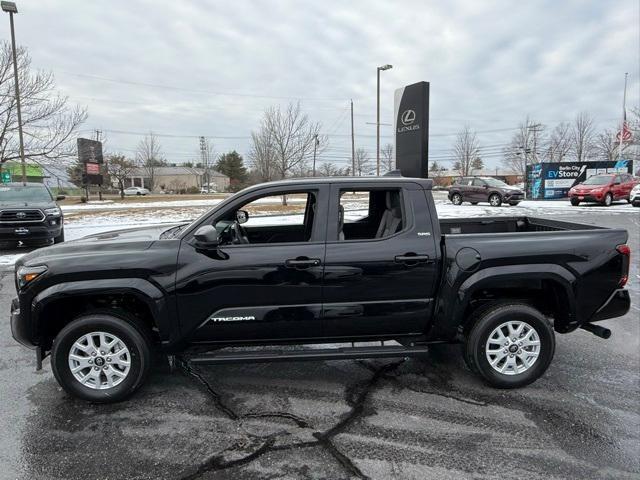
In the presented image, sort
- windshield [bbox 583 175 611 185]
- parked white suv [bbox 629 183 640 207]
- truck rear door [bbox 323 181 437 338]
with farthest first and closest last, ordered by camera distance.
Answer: windshield [bbox 583 175 611 185]
parked white suv [bbox 629 183 640 207]
truck rear door [bbox 323 181 437 338]

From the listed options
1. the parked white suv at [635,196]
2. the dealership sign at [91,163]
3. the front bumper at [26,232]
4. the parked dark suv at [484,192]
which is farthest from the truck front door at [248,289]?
the dealership sign at [91,163]

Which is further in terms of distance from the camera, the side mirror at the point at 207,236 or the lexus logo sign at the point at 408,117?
the lexus logo sign at the point at 408,117

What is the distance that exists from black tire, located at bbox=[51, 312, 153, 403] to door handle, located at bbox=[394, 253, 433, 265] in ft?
7.01

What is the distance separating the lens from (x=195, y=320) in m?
3.48

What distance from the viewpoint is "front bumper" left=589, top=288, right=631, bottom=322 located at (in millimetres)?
3773

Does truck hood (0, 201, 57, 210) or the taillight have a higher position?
truck hood (0, 201, 57, 210)

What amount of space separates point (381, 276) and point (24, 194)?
11.3 m

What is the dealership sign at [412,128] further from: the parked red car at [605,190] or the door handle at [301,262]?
the parked red car at [605,190]

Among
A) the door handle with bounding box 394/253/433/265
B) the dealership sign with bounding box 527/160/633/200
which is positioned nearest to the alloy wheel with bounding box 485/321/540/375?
the door handle with bounding box 394/253/433/265

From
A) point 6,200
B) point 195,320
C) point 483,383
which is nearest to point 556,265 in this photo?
point 483,383

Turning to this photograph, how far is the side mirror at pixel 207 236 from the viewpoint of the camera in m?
3.32

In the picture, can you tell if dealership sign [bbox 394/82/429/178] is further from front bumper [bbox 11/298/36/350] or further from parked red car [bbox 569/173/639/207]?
parked red car [bbox 569/173/639/207]

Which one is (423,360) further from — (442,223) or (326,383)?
(442,223)

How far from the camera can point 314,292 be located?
3529 mm
